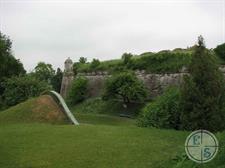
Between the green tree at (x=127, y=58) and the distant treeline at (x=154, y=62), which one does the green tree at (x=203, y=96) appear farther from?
the green tree at (x=127, y=58)

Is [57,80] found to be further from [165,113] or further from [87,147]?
[87,147]

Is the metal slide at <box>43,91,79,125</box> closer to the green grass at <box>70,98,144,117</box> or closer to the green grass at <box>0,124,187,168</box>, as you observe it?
the green grass at <box>0,124,187,168</box>

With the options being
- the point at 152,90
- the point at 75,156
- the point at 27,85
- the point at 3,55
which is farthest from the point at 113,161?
the point at 3,55

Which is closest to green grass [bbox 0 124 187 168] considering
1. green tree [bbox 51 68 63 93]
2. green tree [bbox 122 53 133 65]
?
green tree [bbox 122 53 133 65]

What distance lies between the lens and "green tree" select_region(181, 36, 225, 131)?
15695 millimetres

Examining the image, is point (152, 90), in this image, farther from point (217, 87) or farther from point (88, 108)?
point (217, 87)

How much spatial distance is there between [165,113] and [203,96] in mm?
2402

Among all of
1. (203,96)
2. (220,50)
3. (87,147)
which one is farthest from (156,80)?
(87,147)

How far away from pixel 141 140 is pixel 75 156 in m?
2.90

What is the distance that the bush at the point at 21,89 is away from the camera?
3409 cm

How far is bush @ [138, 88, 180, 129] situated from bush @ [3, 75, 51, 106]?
661 inches

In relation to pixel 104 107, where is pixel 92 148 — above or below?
below

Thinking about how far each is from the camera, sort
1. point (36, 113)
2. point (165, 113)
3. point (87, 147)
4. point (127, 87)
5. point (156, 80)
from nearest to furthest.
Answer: point (87, 147), point (165, 113), point (36, 113), point (127, 87), point (156, 80)

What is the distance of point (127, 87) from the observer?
35.4 meters
